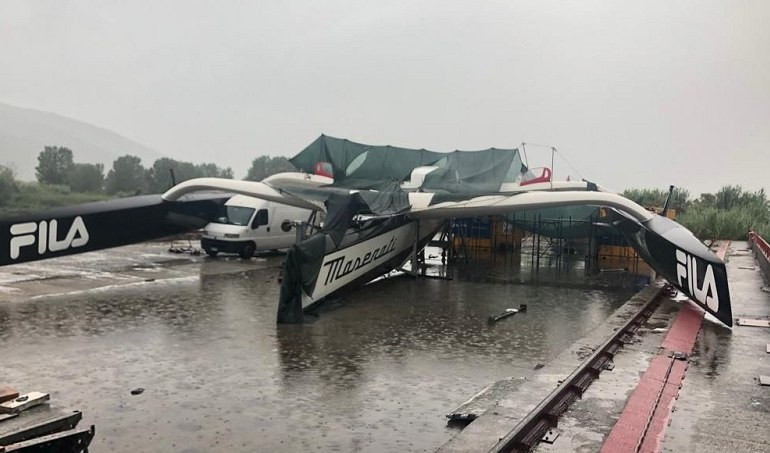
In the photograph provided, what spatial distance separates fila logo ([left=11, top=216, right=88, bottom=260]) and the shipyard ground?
35.4 inches

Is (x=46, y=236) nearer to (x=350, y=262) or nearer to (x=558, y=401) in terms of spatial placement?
(x=350, y=262)

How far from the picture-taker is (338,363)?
977 cm

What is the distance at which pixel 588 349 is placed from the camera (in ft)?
33.2

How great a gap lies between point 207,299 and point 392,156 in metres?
7.32

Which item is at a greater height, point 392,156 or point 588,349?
point 392,156

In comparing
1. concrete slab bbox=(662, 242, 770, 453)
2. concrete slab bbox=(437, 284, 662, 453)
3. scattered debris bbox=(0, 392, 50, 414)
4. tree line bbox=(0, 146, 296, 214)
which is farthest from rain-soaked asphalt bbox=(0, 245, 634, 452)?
tree line bbox=(0, 146, 296, 214)

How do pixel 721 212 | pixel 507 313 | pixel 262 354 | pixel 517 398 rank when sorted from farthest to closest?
pixel 721 212, pixel 507 313, pixel 262 354, pixel 517 398

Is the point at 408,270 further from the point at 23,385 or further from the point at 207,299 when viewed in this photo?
the point at 23,385

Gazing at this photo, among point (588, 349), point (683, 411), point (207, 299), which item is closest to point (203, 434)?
point (683, 411)

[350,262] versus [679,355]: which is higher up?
[350,262]

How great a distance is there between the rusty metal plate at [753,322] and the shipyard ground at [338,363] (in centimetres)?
46

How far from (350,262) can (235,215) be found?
8.14 metres

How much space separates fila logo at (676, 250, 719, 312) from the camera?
12766 mm

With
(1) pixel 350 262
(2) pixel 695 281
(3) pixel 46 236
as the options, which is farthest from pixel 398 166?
(3) pixel 46 236
